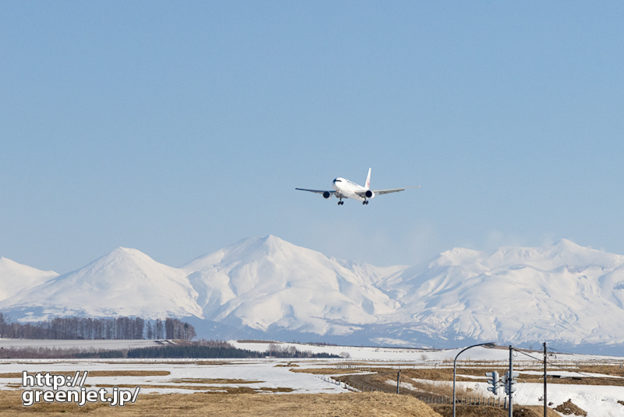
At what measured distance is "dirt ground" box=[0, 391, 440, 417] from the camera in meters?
84.0

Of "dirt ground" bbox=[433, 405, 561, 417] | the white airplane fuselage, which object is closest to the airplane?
the white airplane fuselage

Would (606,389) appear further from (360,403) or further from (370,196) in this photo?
(360,403)

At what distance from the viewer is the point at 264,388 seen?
462 feet

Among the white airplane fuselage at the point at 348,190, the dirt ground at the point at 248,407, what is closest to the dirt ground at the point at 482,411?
the dirt ground at the point at 248,407

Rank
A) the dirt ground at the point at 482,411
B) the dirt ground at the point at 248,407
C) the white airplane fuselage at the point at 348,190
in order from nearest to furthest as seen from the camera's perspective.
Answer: the dirt ground at the point at 248,407, the dirt ground at the point at 482,411, the white airplane fuselage at the point at 348,190

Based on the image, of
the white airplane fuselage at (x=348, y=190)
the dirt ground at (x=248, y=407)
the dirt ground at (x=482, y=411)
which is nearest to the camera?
the dirt ground at (x=248, y=407)

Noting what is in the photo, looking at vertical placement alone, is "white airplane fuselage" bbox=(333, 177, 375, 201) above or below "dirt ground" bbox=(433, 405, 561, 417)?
above

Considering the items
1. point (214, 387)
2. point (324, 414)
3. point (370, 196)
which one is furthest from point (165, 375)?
point (324, 414)

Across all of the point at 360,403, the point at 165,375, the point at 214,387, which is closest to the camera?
the point at 360,403

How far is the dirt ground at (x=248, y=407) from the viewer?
84000 mm

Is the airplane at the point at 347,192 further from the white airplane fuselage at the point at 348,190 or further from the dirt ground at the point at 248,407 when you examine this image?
the dirt ground at the point at 248,407

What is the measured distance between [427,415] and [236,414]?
769 inches

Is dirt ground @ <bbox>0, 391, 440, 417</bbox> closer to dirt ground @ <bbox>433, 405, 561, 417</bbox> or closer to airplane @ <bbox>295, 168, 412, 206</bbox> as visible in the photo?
dirt ground @ <bbox>433, 405, 561, 417</bbox>

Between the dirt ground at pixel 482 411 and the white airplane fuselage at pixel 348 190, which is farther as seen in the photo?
the white airplane fuselage at pixel 348 190
